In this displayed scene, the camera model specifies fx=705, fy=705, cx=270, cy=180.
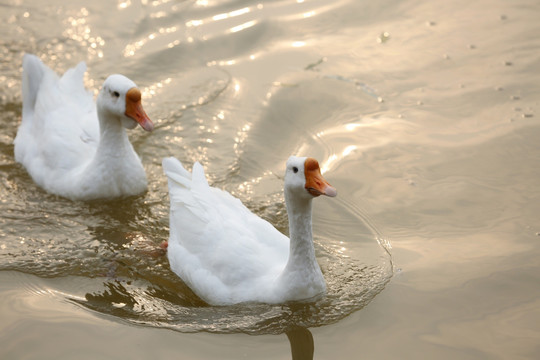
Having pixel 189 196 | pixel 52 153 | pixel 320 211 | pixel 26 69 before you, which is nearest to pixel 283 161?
pixel 320 211

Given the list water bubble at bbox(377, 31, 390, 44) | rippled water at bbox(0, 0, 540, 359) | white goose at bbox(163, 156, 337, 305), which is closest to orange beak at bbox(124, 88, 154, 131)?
white goose at bbox(163, 156, 337, 305)

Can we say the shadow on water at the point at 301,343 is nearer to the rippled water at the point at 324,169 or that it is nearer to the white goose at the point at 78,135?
the rippled water at the point at 324,169

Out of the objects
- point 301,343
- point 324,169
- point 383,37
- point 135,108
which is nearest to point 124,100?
point 135,108

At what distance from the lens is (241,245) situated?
520 cm

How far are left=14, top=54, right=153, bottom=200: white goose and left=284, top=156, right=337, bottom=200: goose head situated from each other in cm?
174

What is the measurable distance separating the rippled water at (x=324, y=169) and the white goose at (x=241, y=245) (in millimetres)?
141

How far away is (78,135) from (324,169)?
2.38 metres

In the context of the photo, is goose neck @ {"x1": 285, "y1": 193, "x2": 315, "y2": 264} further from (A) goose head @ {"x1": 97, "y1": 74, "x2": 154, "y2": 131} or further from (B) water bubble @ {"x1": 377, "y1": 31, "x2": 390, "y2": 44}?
(B) water bubble @ {"x1": 377, "y1": 31, "x2": 390, "y2": 44}

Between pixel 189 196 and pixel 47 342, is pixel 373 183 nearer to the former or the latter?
pixel 189 196

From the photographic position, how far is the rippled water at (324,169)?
4.95 metres

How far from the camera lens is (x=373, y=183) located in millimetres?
6512

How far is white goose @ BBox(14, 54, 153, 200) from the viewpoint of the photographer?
6113 millimetres

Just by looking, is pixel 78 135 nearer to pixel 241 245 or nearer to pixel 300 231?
pixel 241 245

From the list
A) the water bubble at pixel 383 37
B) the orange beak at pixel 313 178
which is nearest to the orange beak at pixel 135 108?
the orange beak at pixel 313 178
